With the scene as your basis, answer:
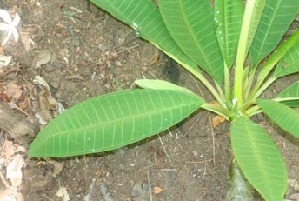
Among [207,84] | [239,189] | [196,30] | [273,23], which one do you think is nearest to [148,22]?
[196,30]

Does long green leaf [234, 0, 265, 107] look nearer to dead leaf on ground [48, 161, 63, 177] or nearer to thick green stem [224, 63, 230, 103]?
thick green stem [224, 63, 230, 103]


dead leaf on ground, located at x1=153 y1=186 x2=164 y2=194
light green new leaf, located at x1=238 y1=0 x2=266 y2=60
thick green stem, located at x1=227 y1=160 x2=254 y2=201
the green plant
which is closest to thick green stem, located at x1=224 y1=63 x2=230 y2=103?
the green plant

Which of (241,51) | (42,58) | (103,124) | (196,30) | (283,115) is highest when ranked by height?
(42,58)

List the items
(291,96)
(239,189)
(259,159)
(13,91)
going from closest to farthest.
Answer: (259,159) → (291,96) → (239,189) → (13,91)

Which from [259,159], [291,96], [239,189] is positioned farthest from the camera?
[239,189]

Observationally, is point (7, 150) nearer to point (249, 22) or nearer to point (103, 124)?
point (103, 124)

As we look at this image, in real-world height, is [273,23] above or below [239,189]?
above

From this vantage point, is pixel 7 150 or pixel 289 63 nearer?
pixel 289 63

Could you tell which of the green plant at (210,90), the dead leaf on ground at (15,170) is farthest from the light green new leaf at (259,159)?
the dead leaf on ground at (15,170)
